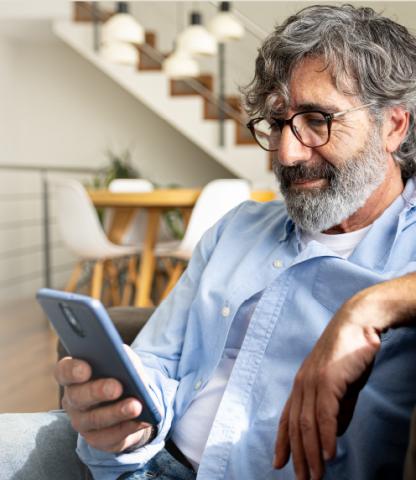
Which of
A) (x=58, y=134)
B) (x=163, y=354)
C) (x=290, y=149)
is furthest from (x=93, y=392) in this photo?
(x=58, y=134)

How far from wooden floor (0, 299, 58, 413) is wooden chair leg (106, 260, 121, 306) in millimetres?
493

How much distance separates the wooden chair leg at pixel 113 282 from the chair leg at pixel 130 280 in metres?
0.05

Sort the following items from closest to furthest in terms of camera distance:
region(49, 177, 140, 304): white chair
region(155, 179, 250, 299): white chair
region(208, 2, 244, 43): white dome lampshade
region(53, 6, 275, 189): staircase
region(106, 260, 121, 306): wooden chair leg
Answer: region(155, 179, 250, 299): white chair < region(49, 177, 140, 304): white chair < region(208, 2, 244, 43): white dome lampshade < region(106, 260, 121, 306): wooden chair leg < region(53, 6, 275, 189): staircase

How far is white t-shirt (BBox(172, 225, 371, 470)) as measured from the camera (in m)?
1.14

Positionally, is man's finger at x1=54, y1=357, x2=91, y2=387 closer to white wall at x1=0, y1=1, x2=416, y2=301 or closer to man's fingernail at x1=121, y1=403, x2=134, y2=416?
man's fingernail at x1=121, y1=403, x2=134, y2=416

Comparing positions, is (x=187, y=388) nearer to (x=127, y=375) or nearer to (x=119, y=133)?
(x=127, y=375)

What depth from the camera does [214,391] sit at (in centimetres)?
116

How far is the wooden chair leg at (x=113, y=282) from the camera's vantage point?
5152mm

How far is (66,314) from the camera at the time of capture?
0.88m

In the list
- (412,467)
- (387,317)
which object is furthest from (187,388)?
(412,467)

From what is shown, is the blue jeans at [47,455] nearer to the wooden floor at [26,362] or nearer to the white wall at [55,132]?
the wooden floor at [26,362]

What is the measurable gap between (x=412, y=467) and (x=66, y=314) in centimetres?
41

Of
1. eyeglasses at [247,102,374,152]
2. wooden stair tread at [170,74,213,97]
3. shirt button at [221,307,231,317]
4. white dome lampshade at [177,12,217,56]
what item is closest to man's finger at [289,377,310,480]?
shirt button at [221,307,231,317]

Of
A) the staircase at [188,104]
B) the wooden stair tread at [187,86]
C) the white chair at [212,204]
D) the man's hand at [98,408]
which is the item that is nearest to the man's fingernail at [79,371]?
the man's hand at [98,408]
